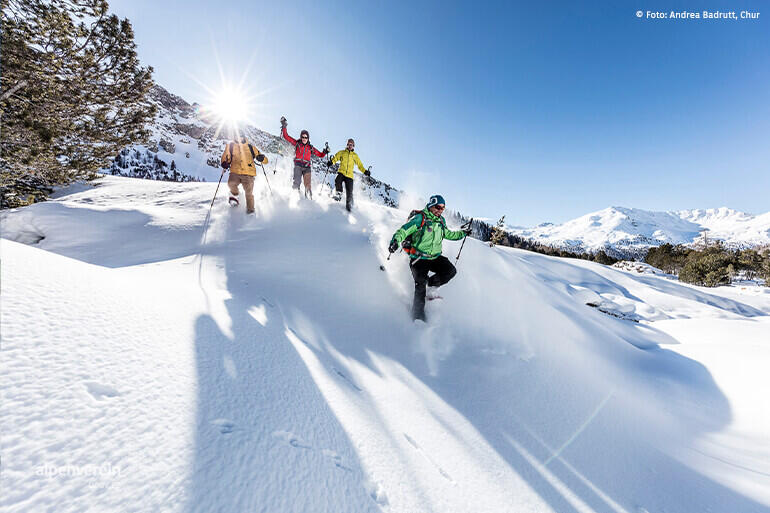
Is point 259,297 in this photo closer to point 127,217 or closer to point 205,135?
point 127,217

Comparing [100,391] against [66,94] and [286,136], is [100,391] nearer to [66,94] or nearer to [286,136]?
[286,136]

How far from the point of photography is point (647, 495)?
7.55 ft

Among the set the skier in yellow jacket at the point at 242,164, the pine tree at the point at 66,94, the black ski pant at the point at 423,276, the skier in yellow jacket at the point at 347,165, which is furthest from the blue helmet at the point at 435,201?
the pine tree at the point at 66,94

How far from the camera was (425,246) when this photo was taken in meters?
5.22

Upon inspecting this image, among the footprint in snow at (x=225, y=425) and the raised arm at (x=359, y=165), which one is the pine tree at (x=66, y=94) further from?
the footprint in snow at (x=225, y=425)

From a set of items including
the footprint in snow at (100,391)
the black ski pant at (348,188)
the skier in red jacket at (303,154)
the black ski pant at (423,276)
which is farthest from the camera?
the skier in red jacket at (303,154)

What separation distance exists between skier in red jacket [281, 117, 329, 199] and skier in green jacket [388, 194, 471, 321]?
5.92 meters

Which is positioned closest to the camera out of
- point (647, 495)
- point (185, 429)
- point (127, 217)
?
point (185, 429)

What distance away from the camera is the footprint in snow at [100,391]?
4.57 ft

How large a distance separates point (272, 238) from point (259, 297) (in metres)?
2.73

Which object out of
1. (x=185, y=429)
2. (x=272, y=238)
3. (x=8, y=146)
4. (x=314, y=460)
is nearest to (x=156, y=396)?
(x=185, y=429)

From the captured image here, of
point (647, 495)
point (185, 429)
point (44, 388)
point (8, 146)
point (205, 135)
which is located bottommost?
point (647, 495)

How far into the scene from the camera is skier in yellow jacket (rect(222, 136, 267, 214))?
26.0 ft

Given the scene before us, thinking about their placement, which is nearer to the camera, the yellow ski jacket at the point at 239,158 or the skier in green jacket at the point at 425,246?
the skier in green jacket at the point at 425,246
